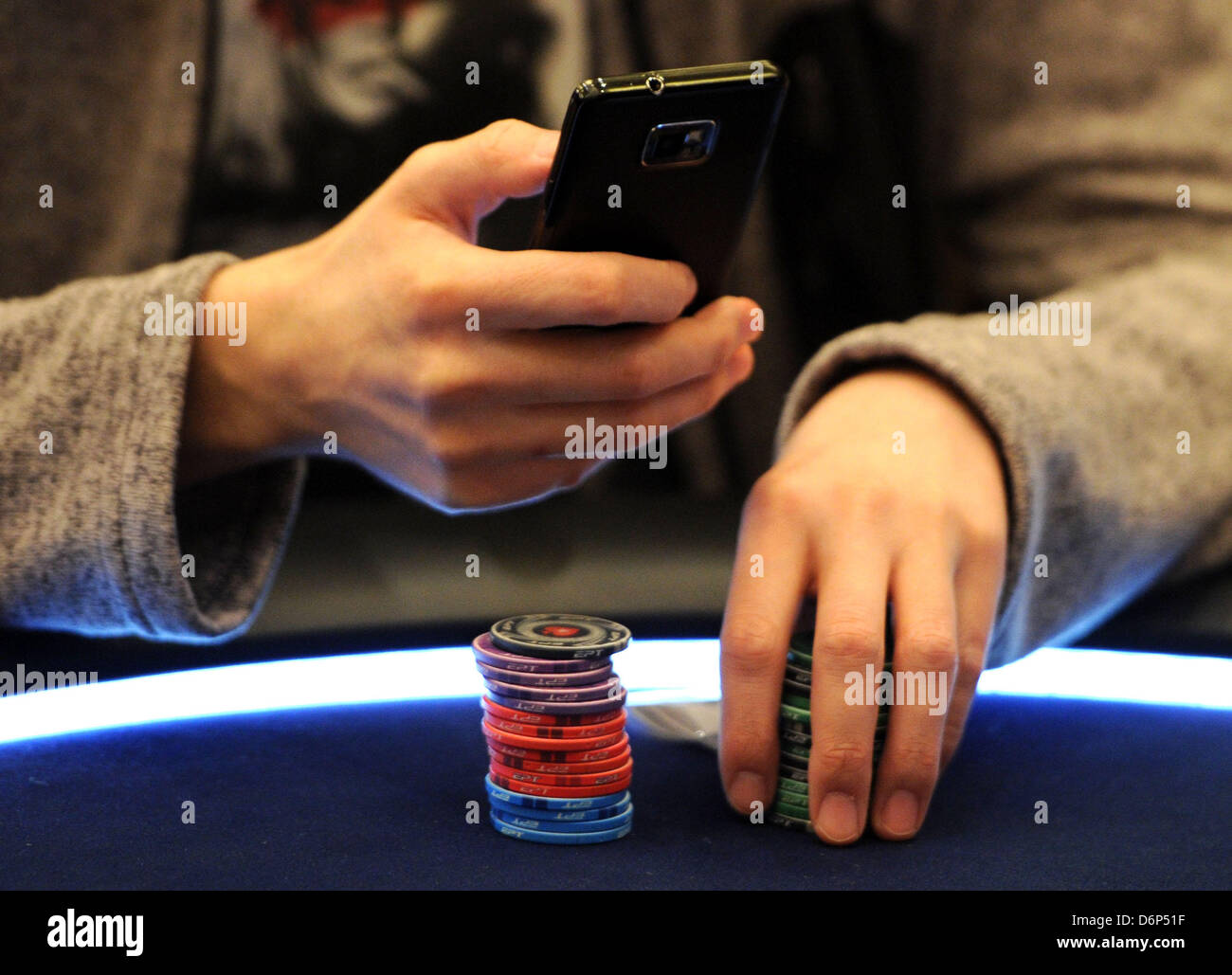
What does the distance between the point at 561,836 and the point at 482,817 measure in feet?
0.24

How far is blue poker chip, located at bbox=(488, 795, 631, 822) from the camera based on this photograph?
2.61 feet

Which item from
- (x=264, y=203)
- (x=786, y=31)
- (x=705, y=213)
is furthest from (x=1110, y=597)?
(x=264, y=203)

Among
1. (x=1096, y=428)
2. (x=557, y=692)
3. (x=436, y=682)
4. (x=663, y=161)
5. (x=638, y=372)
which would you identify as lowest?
(x=436, y=682)

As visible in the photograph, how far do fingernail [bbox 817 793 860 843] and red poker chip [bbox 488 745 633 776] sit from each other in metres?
0.15

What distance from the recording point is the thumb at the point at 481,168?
90 cm

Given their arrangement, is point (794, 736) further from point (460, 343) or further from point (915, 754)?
point (460, 343)

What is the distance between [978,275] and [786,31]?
526 mm

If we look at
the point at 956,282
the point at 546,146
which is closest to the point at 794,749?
the point at 546,146

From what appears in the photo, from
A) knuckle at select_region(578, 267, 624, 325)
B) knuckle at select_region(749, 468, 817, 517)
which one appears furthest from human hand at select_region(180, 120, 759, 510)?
knuckle at select_region(749, 468, 817, 517)

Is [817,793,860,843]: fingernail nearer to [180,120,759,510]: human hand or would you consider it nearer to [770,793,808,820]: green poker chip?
[770,793,808,820]: green poker chip

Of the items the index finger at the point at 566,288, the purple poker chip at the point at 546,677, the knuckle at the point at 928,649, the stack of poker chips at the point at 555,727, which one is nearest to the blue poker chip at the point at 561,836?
the stack of poker chips at the point at 555,727

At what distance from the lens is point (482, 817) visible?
0.84 m
